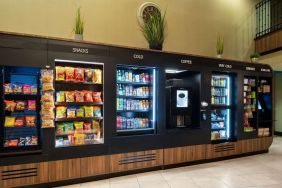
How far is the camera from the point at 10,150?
3.25m

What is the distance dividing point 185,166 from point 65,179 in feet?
7.77

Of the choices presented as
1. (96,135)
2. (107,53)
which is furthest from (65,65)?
(96,135)

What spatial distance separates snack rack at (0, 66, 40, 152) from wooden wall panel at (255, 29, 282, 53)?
649 cm

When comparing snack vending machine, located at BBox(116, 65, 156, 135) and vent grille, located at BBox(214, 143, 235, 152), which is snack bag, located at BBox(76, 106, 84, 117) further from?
Result: vent grille, located at BBox(214, 143, 235, 152)

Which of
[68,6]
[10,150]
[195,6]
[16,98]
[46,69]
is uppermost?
[195,6]

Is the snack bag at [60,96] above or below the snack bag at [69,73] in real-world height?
below

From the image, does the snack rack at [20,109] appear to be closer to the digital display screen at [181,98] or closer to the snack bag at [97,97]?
the snack bag at [97,97]

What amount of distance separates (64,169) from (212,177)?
2.53 metres

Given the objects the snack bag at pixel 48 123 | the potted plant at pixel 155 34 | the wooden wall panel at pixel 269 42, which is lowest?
the snack bag at pixel 48 123

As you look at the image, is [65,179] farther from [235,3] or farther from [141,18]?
[235,3]

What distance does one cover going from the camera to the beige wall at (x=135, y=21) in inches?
166

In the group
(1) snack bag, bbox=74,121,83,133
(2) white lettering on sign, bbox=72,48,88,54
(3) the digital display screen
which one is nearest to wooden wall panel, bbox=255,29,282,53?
(3) the digital display screen

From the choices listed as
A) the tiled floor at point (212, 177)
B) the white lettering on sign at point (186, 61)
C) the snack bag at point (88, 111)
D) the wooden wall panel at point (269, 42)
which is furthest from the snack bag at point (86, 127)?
the wooden wall panel at point (269, 42)

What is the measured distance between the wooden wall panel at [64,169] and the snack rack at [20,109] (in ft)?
1.26
